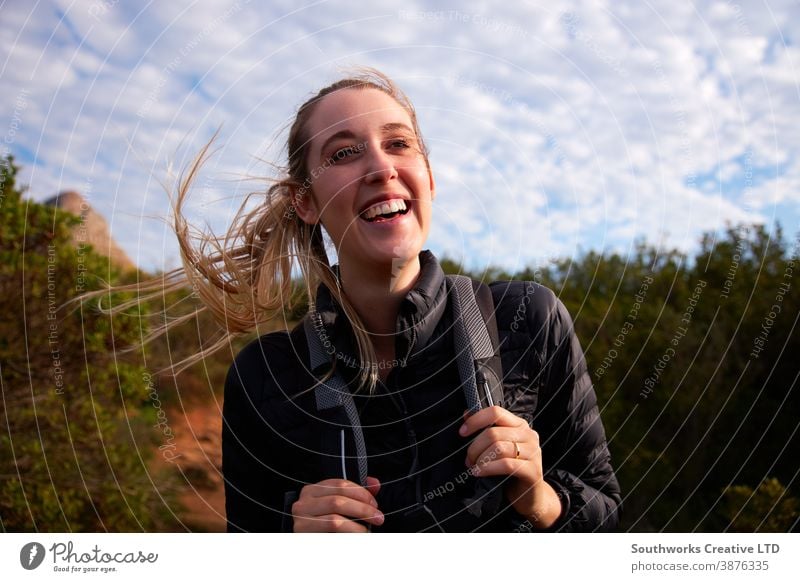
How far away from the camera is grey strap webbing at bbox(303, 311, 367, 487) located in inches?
76.5

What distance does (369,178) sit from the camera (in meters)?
2.08

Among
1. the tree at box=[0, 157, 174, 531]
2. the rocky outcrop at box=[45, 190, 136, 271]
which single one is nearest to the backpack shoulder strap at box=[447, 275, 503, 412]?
the rocky outcrop at box=[45, 190, 136, 271]

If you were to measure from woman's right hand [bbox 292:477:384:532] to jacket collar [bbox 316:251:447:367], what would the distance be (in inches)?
17.9

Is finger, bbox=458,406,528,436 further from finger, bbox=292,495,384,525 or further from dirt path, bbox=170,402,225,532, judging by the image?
dirt path, bbox=170,402,225,532

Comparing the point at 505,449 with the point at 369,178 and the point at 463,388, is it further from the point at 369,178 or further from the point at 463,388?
the point at 369,178

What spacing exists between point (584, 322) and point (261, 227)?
23.4ft

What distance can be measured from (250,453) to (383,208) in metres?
0.96

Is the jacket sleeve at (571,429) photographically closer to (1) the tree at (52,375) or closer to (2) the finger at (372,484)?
(2) the finger at (372,484)

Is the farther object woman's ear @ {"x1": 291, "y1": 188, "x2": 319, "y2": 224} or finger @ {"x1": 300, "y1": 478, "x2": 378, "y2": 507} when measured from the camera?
woman's ear @ {"x1": 291, "y1": 188, "x2": 319, "y2": 224}

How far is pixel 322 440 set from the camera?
2039mm
